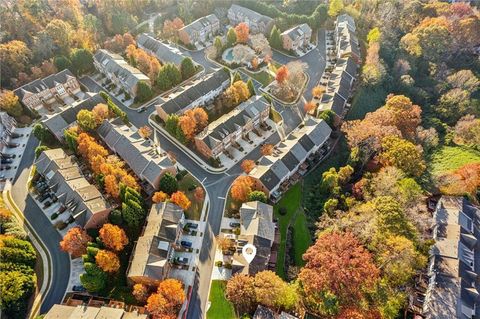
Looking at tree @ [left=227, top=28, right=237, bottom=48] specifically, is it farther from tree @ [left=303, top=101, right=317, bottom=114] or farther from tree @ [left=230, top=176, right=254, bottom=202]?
tree @ [left=230, top=176, right=254, bottom=202]

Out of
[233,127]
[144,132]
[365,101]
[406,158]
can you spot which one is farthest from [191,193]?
[365,101]

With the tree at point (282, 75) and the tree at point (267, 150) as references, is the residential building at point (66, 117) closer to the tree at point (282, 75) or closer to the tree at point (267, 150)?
the tree at point (267, 150)

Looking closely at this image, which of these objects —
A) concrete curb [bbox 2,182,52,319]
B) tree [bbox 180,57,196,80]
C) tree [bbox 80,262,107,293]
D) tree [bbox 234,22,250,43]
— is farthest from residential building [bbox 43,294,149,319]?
tree [bbox 234,22,250,43]

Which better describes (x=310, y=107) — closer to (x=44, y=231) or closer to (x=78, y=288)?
(x=78, y=288)

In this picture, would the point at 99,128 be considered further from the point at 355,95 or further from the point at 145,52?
the point at 355,95

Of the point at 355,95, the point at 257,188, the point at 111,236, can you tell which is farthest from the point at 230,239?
the point at 355,95
